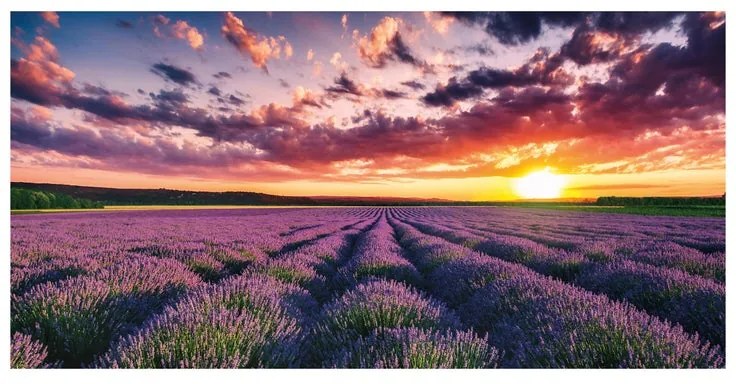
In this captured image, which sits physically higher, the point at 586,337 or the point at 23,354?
the point at 586,337

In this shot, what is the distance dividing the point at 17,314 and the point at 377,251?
3.97 m

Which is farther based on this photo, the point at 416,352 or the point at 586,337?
the point at 586,337

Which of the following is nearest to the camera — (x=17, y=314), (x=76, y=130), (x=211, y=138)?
(x=17, y=314)

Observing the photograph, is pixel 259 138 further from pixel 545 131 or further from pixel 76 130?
pixel 545 131

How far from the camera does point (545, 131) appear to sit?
13.8 ft

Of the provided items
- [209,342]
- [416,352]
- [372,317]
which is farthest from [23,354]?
[416,352]

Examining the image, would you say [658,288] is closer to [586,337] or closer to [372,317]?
[586,337]

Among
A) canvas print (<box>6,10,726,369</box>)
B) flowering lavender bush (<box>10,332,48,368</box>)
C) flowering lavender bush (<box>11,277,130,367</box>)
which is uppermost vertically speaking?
canvas print (<box>6,10,726,369</box>)

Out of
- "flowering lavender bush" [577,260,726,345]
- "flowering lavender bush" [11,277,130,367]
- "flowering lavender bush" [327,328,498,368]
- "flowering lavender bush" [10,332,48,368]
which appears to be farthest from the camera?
"flowering lavender bush" [577,260,726,345]

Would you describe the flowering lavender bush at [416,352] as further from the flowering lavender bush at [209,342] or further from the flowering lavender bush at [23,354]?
the flowering lavender bush at [23,354]

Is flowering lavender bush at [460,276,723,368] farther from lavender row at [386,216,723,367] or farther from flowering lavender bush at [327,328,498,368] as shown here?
flowering lavender bush at [327,328,498,368]

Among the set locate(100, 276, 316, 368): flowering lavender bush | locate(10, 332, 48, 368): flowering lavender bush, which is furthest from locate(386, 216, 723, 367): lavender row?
locate(10, 332, 48, 368): flowering lavender bush
